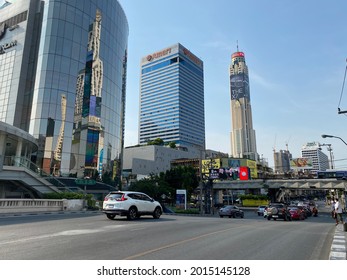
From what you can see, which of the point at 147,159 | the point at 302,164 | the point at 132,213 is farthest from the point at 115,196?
the point at 302,164

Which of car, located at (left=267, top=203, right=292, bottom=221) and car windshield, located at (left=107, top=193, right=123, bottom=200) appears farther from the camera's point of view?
car, located at (left=267, top=203, right=292, bottom=221)

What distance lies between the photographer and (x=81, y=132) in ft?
149

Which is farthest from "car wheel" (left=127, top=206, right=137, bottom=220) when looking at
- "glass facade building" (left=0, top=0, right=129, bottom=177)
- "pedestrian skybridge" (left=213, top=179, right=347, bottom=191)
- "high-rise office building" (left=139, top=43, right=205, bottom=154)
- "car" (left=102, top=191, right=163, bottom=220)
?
"high-rise office building" (left=139, top=43, right=205, bottom=154)

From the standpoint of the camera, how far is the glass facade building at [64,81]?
43281 millimetres

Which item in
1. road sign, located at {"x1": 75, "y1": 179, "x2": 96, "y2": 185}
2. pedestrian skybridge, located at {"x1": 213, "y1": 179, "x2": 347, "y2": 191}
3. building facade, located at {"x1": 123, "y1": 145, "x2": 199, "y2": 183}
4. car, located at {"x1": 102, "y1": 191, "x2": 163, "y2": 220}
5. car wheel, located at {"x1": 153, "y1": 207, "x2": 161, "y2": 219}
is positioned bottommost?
car wheel, located at {"x1": 153, "y1": 207, "x2": 161, "y2": 219}

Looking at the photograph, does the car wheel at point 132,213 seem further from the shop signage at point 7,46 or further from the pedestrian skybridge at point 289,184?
the pedestrian skybridge at point 289,184

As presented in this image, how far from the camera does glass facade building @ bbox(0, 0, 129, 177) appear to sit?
43281 millimetres

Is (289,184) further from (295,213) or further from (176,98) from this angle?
(176,98)

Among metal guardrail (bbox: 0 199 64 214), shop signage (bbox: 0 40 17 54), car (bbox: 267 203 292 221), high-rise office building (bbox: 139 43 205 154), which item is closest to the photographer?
metal guardrail (bbox: 0 199 64 214)

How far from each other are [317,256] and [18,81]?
171 ft

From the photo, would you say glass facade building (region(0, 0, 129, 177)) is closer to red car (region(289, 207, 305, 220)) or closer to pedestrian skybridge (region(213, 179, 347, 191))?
pedestrian skybridge (region(213, 179, 347, 191))

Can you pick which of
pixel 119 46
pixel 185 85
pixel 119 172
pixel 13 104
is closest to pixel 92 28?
pixel 119 46

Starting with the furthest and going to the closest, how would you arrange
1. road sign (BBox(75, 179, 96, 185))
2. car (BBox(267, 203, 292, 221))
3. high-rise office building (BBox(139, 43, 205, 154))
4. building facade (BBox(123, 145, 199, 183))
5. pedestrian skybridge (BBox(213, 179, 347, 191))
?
high-rise office building (BBox(139, 43, 205, 154)), building facade (BBox(123, 145, 199, 183)), pedestrian skybridge (BBox(213, 179, 347, 191)), road sign (BBox(75, 179, 96, 185)), car (BBox(267, 203, 292, 221))

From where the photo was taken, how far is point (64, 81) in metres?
45.3
